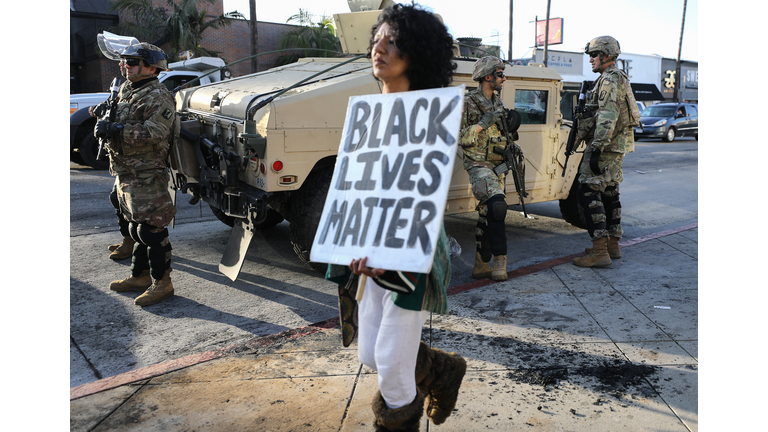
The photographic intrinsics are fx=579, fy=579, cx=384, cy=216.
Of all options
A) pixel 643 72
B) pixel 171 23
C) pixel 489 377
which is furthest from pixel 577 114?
pixel 643 72

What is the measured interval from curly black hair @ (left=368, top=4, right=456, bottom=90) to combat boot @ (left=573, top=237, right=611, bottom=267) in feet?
11.2

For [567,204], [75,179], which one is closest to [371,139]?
[567,204]

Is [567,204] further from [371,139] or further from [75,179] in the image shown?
[75,179]

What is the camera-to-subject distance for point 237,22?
27.0 m

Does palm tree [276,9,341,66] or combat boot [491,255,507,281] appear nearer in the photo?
combat boot [491,255,507,281]

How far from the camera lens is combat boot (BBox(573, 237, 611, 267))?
17.5ft

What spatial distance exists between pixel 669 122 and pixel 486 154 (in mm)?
21068

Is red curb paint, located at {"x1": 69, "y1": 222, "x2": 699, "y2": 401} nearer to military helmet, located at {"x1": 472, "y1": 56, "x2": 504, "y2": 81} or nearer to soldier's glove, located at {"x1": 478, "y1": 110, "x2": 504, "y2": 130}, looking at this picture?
soldier's glove, located at {"x1": 478, "y1": 110, "x2": 504, "y2": 130}

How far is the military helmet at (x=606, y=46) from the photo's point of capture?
527 cm

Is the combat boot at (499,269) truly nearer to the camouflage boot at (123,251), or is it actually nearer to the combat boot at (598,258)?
the combat boot at (598,258)

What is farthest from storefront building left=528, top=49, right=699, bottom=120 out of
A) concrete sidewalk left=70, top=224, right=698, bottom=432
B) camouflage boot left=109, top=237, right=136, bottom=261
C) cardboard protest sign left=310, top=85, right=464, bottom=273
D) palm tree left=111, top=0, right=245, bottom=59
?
cardboard protest sign left=310, top=85, right=464, bottom=273

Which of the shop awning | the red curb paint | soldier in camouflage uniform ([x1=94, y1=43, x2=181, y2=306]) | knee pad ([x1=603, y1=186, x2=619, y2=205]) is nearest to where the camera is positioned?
the red curb paint

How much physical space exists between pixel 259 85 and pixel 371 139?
136 inches

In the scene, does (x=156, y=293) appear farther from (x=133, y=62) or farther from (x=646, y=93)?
(x=646, y=93)
